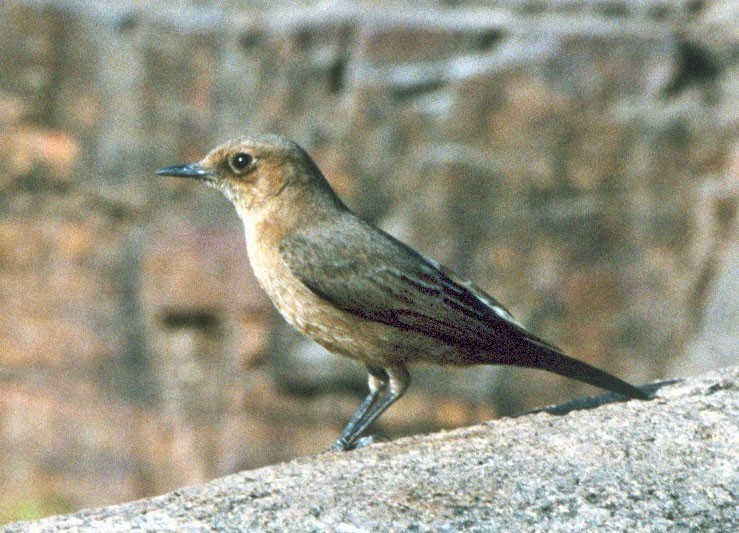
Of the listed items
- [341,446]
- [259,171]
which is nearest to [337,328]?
[341,446]

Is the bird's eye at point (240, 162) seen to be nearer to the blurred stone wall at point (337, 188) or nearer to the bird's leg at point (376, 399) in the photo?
the bird's leg at point (376, 399)

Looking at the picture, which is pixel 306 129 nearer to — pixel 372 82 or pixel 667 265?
pixel 372 82

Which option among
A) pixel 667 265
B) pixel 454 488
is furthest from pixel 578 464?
pixel 667 265

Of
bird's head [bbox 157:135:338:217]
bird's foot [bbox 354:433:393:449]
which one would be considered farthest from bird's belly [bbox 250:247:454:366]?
bird's head [bbox 157:135:338:217]

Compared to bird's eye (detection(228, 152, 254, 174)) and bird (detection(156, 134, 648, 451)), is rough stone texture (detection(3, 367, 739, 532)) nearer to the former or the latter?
bird (detection(156, 134, 648, 451))

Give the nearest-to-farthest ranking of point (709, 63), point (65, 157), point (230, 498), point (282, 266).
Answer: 1. point (230, 498)
2. point (282, 266)
3. point (709, 63)
4. point (65, 157)

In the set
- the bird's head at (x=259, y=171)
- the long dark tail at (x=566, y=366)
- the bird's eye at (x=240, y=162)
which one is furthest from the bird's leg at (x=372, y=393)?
the bird's eye at (x=240, y=162)

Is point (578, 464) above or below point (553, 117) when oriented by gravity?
below
